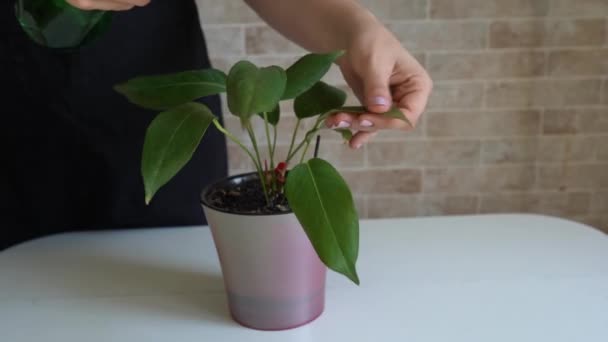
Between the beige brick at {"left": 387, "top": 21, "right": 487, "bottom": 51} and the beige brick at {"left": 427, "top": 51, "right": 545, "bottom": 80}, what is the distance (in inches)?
1.0

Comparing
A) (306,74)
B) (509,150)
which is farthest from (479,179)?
(306,74)

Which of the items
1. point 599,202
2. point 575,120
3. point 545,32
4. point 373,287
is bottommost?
point 599,202

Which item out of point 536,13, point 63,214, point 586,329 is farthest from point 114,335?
point 536,13

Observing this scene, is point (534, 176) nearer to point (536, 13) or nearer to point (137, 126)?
point (536, 13)

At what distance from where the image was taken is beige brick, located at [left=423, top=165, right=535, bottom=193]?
67.4 inches

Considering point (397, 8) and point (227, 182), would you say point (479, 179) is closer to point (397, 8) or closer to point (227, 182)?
point (397, 8)

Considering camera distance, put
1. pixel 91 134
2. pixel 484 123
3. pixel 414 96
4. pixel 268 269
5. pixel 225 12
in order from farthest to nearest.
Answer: pixel 484 123
pixel 225 12
pixel 91 134
pixel 414 96
pixel 268 269

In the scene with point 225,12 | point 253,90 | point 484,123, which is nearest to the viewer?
point 253,90

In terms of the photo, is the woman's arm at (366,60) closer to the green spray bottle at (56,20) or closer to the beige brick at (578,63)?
the green spray bottle at (56,20)

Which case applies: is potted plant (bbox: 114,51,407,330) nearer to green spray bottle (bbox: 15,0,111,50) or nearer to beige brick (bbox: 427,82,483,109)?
green spray bottle (bbox: 15,0,111,50)

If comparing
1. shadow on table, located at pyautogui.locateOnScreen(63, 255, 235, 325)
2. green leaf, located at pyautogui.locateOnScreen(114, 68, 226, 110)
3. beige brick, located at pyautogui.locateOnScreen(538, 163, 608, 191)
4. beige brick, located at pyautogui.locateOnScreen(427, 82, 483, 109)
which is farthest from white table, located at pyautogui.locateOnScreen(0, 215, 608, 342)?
beige brick, located at pyautogui.locateOnScreen(538, 163, 608, 191)

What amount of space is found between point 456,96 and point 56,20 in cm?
117

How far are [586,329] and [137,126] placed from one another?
26.7 inches

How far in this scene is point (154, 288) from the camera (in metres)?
0.76
